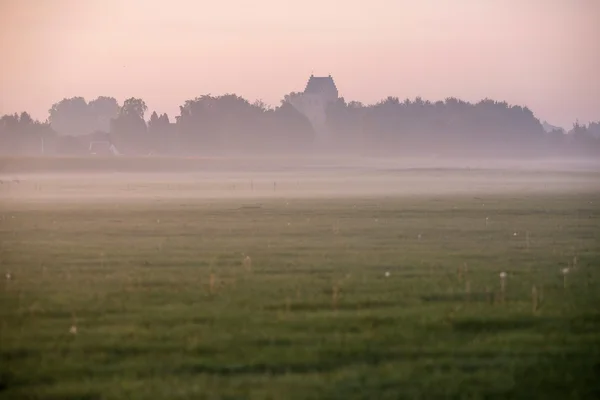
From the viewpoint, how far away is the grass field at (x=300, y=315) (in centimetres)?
1353

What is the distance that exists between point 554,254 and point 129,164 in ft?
465

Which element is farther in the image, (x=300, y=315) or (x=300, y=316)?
(x=300, y=315)

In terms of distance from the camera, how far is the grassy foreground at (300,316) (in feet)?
44.4

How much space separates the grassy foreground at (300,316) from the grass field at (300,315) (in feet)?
0.15

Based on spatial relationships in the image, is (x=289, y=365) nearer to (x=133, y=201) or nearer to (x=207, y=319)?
(x=207, y=319)

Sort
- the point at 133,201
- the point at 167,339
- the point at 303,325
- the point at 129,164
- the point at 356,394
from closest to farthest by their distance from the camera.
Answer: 1. the point at 356,394
2. the point at 167,339
3. the point at 303,325
4. the point at 133,201
5. the point at 129,164

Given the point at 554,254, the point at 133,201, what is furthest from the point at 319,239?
the point at 133,201

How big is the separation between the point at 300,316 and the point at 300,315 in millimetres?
110

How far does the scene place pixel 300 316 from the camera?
17.9 meters

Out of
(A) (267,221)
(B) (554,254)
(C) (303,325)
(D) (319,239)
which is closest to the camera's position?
(C) (303,325)

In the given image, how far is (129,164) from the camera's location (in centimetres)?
16500

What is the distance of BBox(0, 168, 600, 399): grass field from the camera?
44.4 ft

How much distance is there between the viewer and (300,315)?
18000 millimetres

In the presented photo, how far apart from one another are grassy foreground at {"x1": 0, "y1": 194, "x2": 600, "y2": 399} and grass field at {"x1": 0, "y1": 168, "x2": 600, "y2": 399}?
0.15 ft
